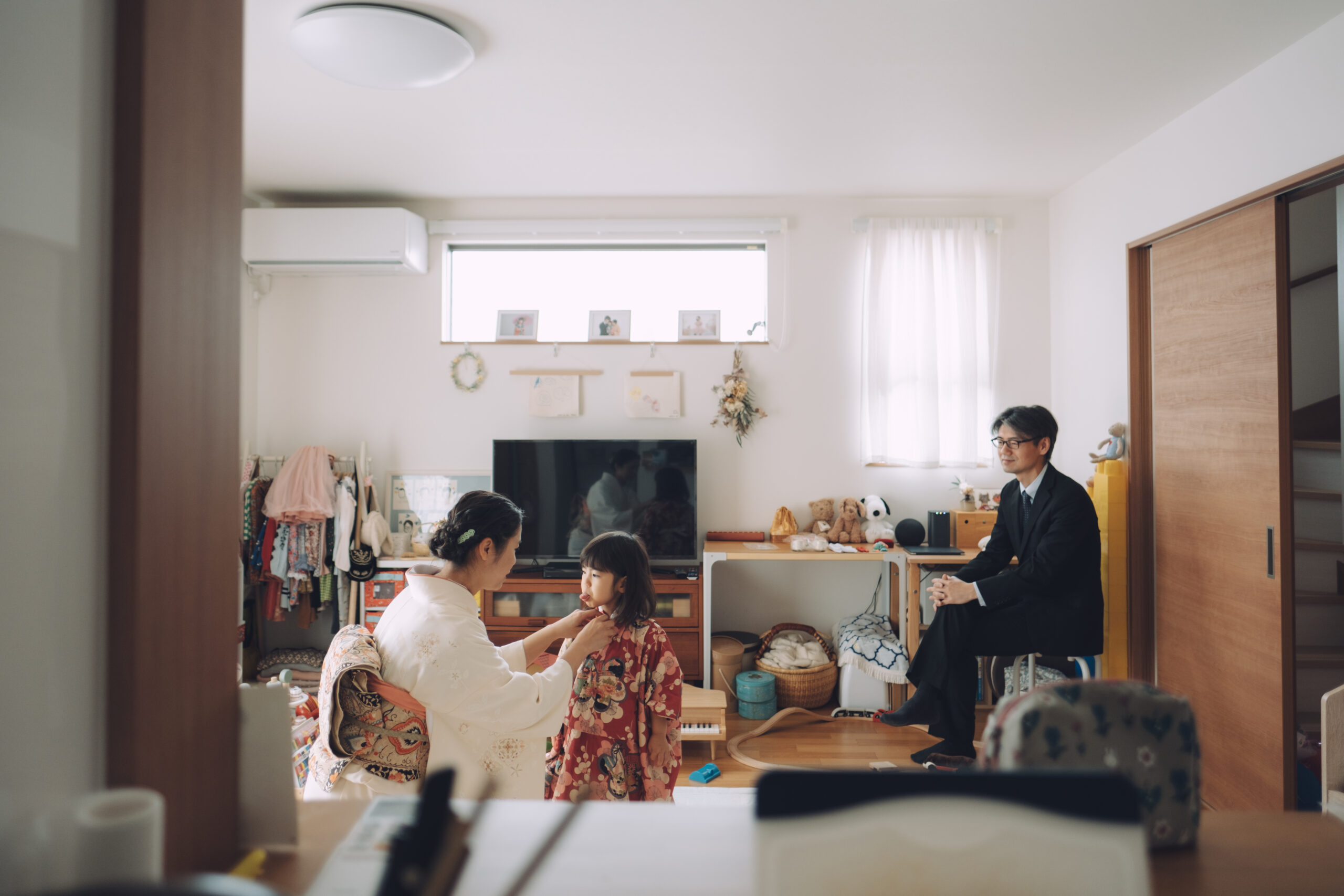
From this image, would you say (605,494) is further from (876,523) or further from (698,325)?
(876,523)

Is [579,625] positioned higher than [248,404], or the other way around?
[248,404]

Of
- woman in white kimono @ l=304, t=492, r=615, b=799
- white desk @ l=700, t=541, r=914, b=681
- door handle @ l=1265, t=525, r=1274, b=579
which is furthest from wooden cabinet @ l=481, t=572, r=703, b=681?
door handle @ l=1265, t=525, r=1274, b=579

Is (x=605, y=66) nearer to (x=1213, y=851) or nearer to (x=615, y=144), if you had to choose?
(x=615, y=144)

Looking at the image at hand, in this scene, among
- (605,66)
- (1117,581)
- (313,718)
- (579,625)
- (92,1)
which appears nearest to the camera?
(92,1)

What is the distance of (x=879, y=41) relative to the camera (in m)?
2.28

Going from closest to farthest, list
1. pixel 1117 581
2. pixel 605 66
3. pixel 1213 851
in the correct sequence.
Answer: pixel 1213 851
pixel 605 66
pixel 1117 581

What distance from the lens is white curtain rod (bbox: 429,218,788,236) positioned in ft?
12.8

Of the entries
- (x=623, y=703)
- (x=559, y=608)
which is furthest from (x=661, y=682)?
(x=559, y=608)

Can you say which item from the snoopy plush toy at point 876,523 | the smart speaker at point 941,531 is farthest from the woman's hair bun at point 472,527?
the smart speaker at point 941,531

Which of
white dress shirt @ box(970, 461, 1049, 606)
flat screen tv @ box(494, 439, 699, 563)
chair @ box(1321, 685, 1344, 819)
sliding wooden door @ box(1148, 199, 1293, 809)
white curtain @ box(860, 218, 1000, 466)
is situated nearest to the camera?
chair @ box(1321, 685, 1344, 819)

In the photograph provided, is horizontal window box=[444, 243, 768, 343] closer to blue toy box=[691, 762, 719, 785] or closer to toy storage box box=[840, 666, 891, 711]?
toy storage box box=[840, 666, 891, 711]

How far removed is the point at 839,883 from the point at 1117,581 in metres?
3.05

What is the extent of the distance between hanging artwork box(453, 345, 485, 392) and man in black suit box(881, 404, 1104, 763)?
268 centimetres

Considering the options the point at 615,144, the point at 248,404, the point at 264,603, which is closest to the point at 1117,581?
the point at 615,144
